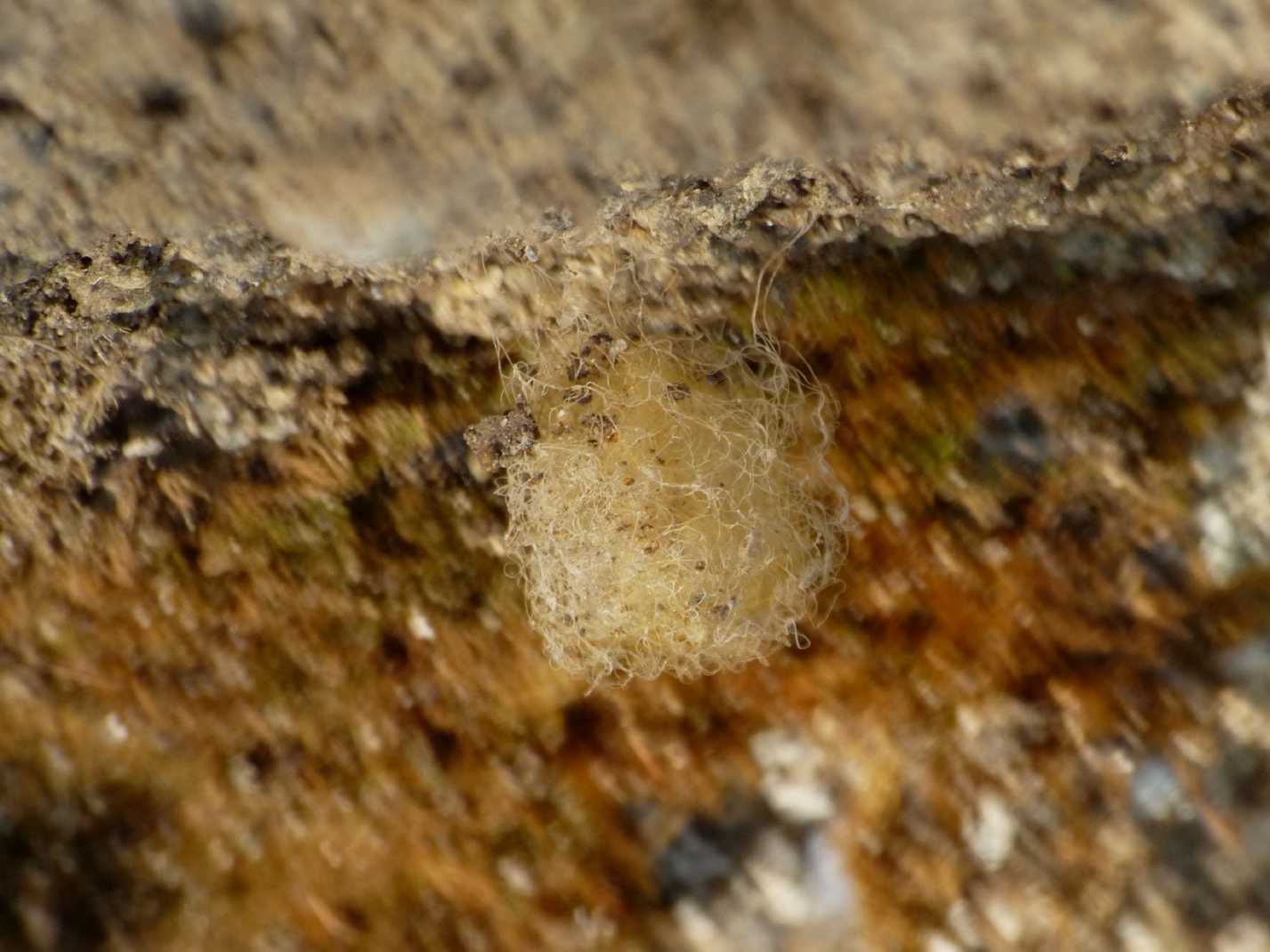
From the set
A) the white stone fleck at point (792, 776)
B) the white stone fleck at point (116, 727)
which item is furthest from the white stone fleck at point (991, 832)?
the white stone fleck at point (116, 727)

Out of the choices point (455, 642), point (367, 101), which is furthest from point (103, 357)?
point (367, 101)

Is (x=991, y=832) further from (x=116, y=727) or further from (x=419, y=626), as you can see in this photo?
(x=116, y=727)

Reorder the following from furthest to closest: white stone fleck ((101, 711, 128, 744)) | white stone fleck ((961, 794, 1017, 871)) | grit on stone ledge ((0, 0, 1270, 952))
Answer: white stone fleck ((101, 711, 128, 744)) → white stone fleck ((961, 794, 1017, 871)) → grit on stone ledge ((0, 0, 1270, 952))

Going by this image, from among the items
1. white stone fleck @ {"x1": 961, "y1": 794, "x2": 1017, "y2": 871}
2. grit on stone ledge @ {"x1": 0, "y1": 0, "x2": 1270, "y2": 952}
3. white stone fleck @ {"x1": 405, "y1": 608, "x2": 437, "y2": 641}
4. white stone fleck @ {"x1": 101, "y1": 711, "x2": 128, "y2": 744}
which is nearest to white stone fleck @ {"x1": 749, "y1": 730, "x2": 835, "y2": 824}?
grit on stone ledge @ {"x1": 0, "y1": 0, "x2": 1270, "y2": 952}

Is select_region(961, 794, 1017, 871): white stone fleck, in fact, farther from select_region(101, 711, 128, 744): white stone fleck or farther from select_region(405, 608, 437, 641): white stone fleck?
select_region(101, 711, 128, 744): white stone fleck

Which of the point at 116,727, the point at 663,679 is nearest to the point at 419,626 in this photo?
the point at 663,679

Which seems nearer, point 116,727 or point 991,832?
point 991,832

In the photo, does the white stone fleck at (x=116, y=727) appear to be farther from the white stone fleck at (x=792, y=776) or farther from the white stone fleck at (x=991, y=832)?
the white stone fleck at (x=991, y=832)

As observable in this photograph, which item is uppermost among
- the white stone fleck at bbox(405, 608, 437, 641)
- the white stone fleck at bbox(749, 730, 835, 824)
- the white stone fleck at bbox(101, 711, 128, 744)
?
the white stone fleck at bbox(405, 608, 437, 641)
